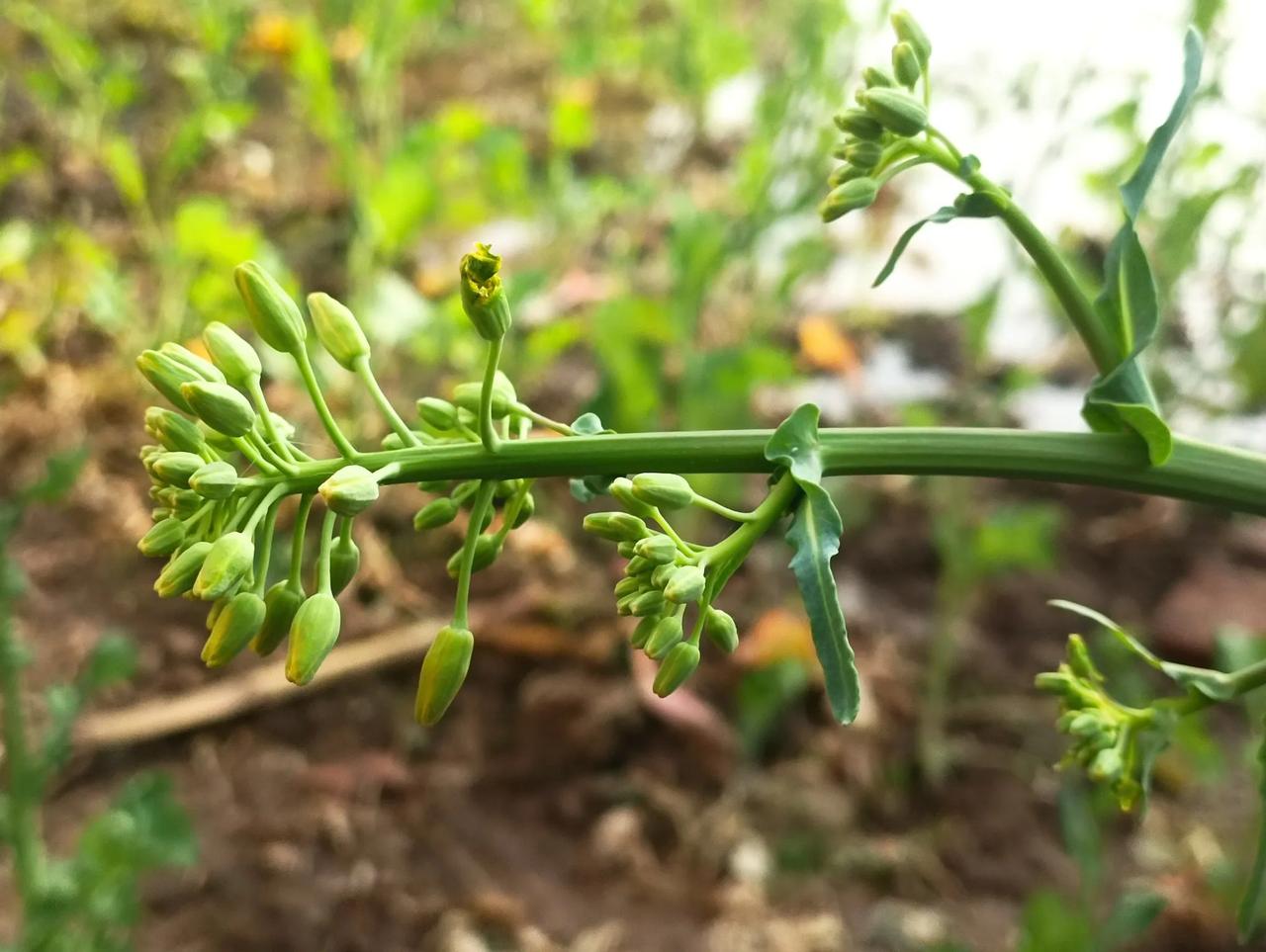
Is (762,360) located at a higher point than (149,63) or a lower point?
lower

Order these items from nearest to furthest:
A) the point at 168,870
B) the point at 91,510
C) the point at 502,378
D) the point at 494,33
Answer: the point at 502,378 < the point at 168,870 < the point at 91,510 < the point at 494,33

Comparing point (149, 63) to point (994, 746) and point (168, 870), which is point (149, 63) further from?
point (994, 746)

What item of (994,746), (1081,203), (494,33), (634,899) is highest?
(494,33)

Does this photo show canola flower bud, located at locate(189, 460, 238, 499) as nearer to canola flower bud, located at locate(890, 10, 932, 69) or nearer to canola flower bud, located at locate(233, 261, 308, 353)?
canola flower bud, located at locate(233, 261, 308, 353)

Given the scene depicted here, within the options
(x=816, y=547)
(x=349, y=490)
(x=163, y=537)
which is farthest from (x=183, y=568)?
(x=816, y=547)

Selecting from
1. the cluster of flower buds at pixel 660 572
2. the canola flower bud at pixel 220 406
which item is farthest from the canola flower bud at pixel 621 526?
the canola flower bud at pixel 220 406

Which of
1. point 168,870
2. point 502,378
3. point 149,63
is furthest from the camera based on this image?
point 149,63

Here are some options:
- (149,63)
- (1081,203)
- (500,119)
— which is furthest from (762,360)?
(149,63)

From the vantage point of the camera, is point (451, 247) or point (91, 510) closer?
point (91, 510)

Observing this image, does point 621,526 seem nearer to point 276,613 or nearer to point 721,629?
point 721,629
